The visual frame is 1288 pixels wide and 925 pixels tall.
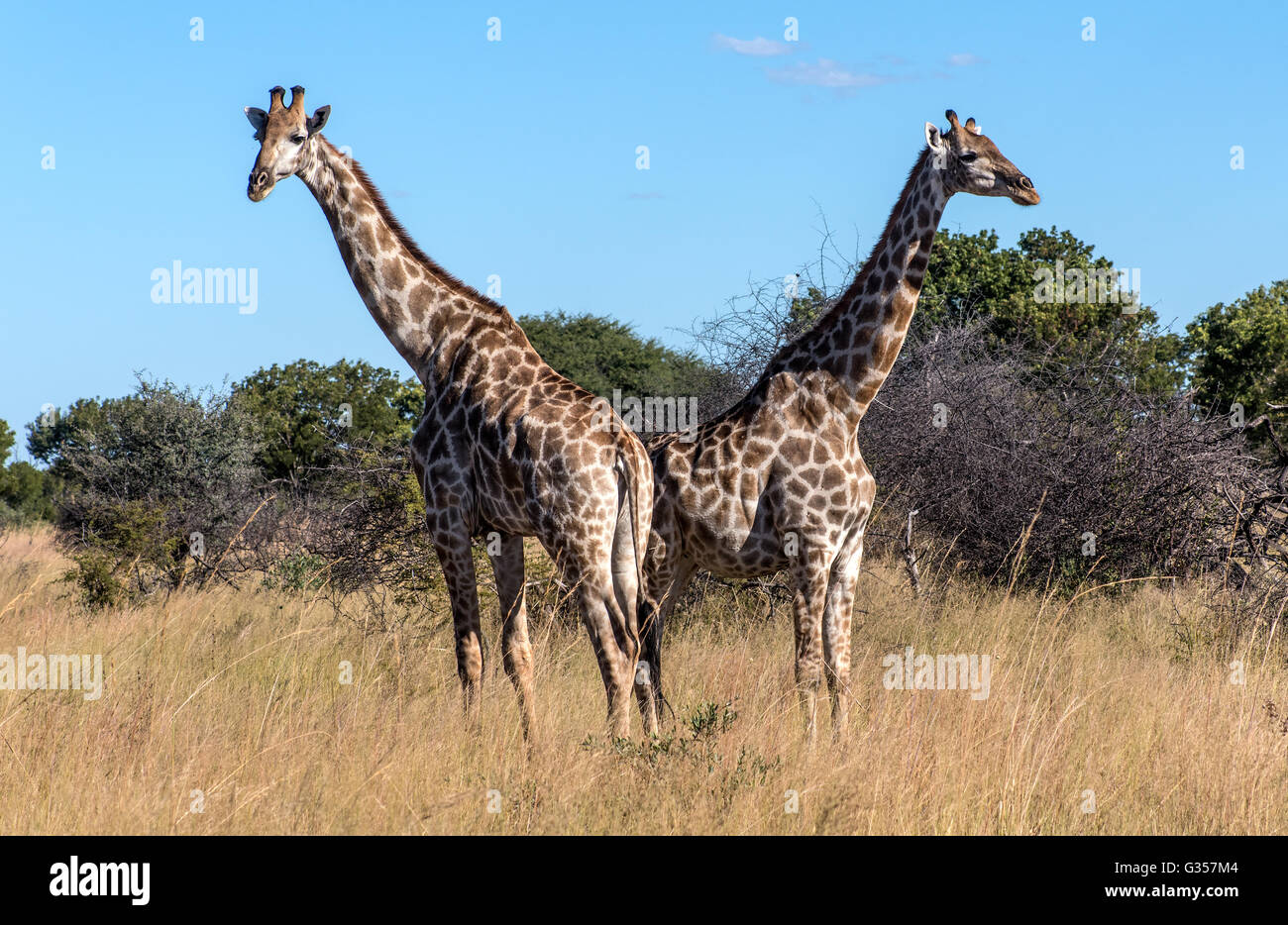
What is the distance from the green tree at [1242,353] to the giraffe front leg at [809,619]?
19.9 m

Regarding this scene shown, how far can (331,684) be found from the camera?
7.90m

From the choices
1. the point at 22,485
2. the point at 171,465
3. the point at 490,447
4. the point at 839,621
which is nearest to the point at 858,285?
the point at 839,621

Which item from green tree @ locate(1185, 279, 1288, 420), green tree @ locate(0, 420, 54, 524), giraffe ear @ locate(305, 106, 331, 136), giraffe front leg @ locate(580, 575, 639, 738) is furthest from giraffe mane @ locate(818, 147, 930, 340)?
green tree @ locate(0, 420, 54, 524)

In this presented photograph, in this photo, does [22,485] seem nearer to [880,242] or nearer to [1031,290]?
[1031,290]

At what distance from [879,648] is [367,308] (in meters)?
4.62

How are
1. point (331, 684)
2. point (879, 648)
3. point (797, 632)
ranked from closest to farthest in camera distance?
point (797, 632) < point (331, 684) < point (879, 648)

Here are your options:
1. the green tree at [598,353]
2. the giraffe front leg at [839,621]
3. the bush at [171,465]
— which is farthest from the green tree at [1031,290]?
the giraffe front leg at [839,621]

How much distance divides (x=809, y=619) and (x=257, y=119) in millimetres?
4185

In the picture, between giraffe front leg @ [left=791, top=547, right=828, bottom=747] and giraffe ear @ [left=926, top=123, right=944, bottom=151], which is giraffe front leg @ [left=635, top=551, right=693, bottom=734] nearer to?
giraffe front leg @ [left=791, top=547, right=828, bottom=747]

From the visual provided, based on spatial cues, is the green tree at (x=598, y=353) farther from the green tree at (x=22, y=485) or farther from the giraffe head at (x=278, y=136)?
the giraffe head at (x=278, y=136)

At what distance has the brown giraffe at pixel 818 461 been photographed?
22.4 feet

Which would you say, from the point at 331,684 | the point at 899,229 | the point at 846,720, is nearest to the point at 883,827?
the point at 846,720

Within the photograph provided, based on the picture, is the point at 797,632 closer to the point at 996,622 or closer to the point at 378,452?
the point at 996,622

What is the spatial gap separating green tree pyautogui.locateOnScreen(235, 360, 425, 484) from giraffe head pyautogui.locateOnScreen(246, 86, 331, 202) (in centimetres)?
1575
